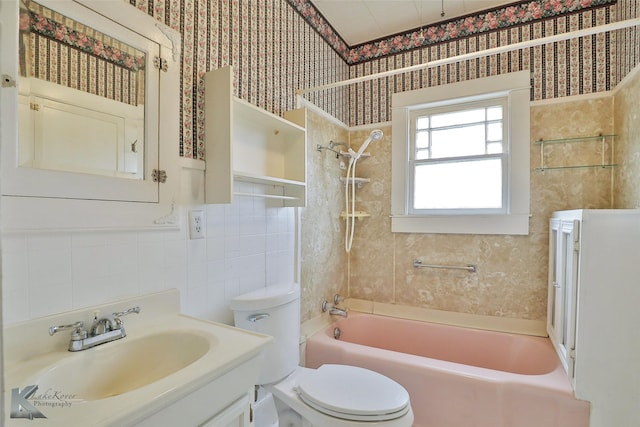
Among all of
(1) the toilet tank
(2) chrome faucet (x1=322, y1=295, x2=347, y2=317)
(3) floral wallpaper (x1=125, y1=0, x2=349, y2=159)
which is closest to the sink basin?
(1) the toilet tank

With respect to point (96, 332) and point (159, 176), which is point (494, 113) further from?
point (96, 332)

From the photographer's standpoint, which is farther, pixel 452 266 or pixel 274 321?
pixel 452 266

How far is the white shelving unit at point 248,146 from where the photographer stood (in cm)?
140

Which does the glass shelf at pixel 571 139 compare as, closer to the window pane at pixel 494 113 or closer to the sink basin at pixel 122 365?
the window pane at pixel 494 113

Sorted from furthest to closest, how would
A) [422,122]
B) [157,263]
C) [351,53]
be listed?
[351,53]
[422,122]
[157,263]

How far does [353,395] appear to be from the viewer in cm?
144

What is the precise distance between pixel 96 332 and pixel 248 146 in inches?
41.5

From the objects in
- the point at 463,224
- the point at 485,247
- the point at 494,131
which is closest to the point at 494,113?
the point at 494,131

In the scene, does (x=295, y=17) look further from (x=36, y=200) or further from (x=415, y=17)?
(x=36, y=200)

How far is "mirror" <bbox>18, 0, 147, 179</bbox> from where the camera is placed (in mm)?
948

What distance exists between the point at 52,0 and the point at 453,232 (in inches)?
95.2

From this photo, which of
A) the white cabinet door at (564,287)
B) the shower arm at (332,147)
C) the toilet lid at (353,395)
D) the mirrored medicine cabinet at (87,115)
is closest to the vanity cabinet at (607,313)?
the white cabinet door at (564,287)

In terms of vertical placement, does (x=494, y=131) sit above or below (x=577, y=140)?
above

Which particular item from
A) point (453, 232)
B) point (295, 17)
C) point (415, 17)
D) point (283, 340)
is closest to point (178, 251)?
point (283, 340)
